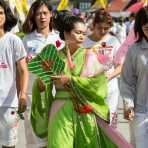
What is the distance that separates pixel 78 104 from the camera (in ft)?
15.1

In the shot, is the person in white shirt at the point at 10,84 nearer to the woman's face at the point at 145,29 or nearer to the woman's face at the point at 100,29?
the woman's face at the point at 145,29

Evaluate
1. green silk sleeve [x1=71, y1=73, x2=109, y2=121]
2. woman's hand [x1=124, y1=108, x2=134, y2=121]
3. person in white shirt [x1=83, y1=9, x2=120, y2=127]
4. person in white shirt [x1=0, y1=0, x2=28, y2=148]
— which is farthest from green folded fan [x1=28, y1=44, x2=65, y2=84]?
person in white shirt [x1=83, y1=9, x2=120, y2=127]

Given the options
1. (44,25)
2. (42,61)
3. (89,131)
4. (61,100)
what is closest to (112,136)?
(89,131)

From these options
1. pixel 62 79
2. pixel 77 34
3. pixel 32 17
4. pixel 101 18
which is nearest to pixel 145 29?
pixel 77 34

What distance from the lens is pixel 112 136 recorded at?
4.57 metres

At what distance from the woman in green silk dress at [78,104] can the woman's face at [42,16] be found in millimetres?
1243

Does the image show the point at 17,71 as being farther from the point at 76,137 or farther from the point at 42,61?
the point at 76,137

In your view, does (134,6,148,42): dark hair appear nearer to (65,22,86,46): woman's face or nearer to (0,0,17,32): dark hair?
(65,22,86,46): woman's face

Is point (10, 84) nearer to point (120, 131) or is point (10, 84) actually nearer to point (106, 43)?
point (106, 43)

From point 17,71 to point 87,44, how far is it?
1479 mm

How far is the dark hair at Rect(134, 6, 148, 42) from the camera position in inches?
174

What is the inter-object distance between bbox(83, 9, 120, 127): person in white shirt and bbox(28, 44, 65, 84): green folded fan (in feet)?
4.42

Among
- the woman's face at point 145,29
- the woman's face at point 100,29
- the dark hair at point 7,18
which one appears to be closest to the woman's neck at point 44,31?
the woman's face at point 100,29

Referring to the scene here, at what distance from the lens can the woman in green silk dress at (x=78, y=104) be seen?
455 cm
